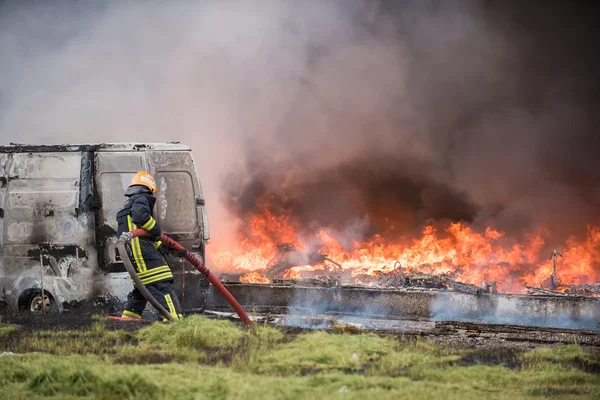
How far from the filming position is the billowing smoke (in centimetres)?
1841

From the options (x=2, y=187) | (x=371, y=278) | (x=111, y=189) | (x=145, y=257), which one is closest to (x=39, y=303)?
(x=2, y=187)

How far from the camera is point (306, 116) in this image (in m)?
20.2

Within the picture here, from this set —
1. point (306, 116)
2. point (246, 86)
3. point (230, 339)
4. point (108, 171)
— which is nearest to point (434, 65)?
point (306, 116)

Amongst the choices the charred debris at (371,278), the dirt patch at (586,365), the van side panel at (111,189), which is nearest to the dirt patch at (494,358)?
the dirt patch at (586,365)

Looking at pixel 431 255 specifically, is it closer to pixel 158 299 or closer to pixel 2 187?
pixel 158 299

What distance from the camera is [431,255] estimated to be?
1680cm

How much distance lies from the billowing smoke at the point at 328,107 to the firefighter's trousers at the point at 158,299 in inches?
415

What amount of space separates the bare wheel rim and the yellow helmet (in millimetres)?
1914

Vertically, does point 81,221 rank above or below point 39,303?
above

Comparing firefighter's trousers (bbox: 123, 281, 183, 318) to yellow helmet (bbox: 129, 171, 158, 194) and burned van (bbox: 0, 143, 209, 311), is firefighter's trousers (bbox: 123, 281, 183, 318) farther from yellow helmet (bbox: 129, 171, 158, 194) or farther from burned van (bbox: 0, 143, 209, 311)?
yellow helmet (bbox: 129, 171, 158, 194)

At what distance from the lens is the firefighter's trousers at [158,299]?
293 inches

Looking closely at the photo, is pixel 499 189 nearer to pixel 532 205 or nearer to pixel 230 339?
pixel 532 205

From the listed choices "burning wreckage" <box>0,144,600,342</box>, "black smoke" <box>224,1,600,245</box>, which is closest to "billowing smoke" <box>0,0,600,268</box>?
"black smoke" <box>224,1,600,245</box>

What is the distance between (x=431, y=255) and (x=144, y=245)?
414 inches
